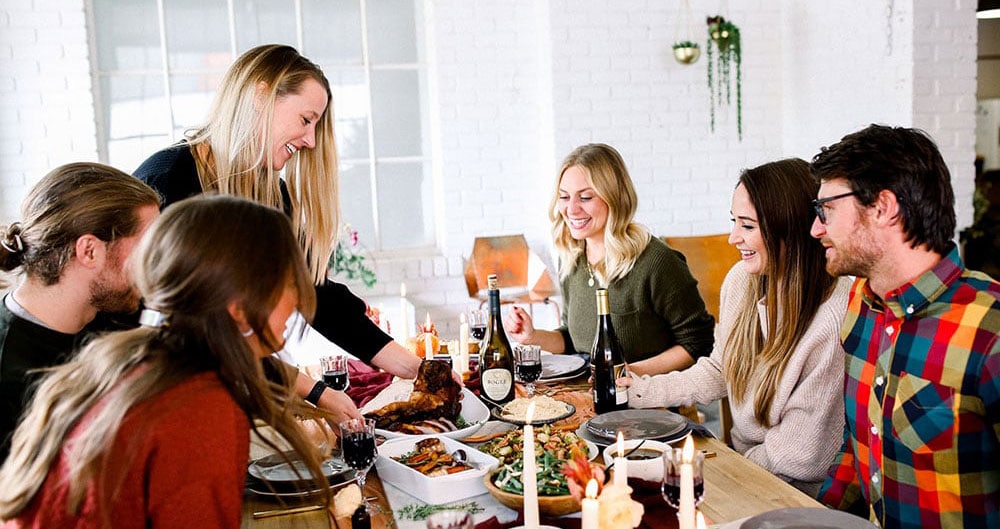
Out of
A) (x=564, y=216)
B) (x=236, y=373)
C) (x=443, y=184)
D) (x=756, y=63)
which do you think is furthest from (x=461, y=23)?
(x=236, y=373)

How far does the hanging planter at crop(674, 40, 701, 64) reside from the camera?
17.9 ft

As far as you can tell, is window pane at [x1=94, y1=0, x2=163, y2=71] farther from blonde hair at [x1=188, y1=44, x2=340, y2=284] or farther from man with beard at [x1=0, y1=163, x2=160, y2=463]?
man with beard at [x1=0, y1=163, x2=160, y2=463]

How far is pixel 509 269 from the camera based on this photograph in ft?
18.1

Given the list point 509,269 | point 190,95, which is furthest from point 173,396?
point 190,95

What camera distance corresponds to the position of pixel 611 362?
7.42 feet

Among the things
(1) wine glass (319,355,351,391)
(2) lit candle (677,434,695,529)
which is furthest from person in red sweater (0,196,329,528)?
(1) wine glass (319,355,351,391)

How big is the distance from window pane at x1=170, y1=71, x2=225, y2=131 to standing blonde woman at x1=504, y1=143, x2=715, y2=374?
3.26m

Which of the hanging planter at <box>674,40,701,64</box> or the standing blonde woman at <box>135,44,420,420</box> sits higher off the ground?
the hanging planter at <box>674,40,701,64</box>

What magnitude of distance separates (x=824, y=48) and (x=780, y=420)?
149 inches

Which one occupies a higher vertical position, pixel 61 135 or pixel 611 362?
pixel 61 135

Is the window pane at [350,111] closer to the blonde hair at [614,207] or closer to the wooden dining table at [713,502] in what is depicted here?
the blonde hair at [614,207]

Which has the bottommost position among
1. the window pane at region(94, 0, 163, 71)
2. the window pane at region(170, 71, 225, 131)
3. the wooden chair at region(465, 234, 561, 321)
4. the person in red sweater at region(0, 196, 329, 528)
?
the wooden chair at region(465, 234, 561, 321)

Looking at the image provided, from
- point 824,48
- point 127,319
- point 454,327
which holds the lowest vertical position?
point 454,327

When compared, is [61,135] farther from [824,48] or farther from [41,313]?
[824,48]
